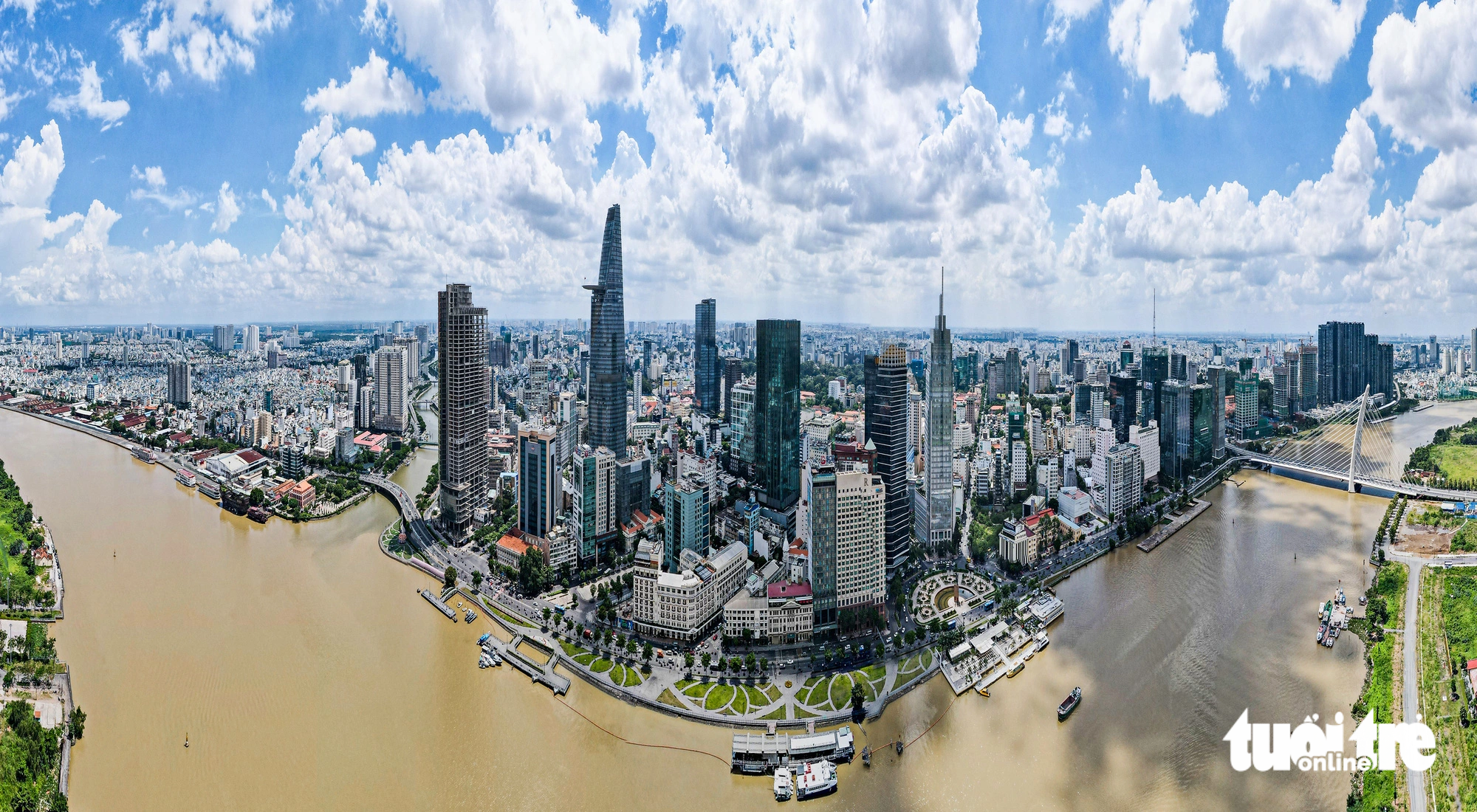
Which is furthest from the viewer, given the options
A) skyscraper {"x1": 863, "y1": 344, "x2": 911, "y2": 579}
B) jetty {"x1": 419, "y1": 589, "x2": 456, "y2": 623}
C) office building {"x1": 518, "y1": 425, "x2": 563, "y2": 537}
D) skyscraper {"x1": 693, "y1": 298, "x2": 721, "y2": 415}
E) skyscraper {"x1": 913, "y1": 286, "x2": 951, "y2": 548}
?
skyscraper {"x1": 693, "y1": 298, "x2": 721, "y2": 415}

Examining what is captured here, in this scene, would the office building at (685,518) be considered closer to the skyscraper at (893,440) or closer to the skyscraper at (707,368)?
the skyscraper at (893,440)

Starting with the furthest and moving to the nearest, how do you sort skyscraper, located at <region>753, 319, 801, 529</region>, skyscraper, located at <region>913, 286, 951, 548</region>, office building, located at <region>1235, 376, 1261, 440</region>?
office building, located at <region>1235, 376, 1261, 440</region>, skyscraper, located at <region>753, 319, 801, 529</region>, skyscraper, located at <region>913, 286, 951, 548</region>

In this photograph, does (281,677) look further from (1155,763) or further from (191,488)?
(191,488)

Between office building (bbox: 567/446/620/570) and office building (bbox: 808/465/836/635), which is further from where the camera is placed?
office building (bbox: 567/446/620/570)

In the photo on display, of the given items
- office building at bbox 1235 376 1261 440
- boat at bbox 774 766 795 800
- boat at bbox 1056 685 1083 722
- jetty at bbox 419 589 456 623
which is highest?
office building at bbox 1235 376 1261 440

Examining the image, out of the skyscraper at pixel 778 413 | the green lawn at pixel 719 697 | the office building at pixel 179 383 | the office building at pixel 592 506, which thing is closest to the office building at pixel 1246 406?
the skyscraper at pixel 778 413

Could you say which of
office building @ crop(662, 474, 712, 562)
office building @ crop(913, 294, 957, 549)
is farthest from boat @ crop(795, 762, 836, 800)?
office building @ crop(913, 294, 957, 549)

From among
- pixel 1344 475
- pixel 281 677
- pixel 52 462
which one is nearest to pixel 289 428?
pixel 52 462

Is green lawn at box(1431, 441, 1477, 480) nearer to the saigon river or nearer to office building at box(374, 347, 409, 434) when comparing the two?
the saigon river
